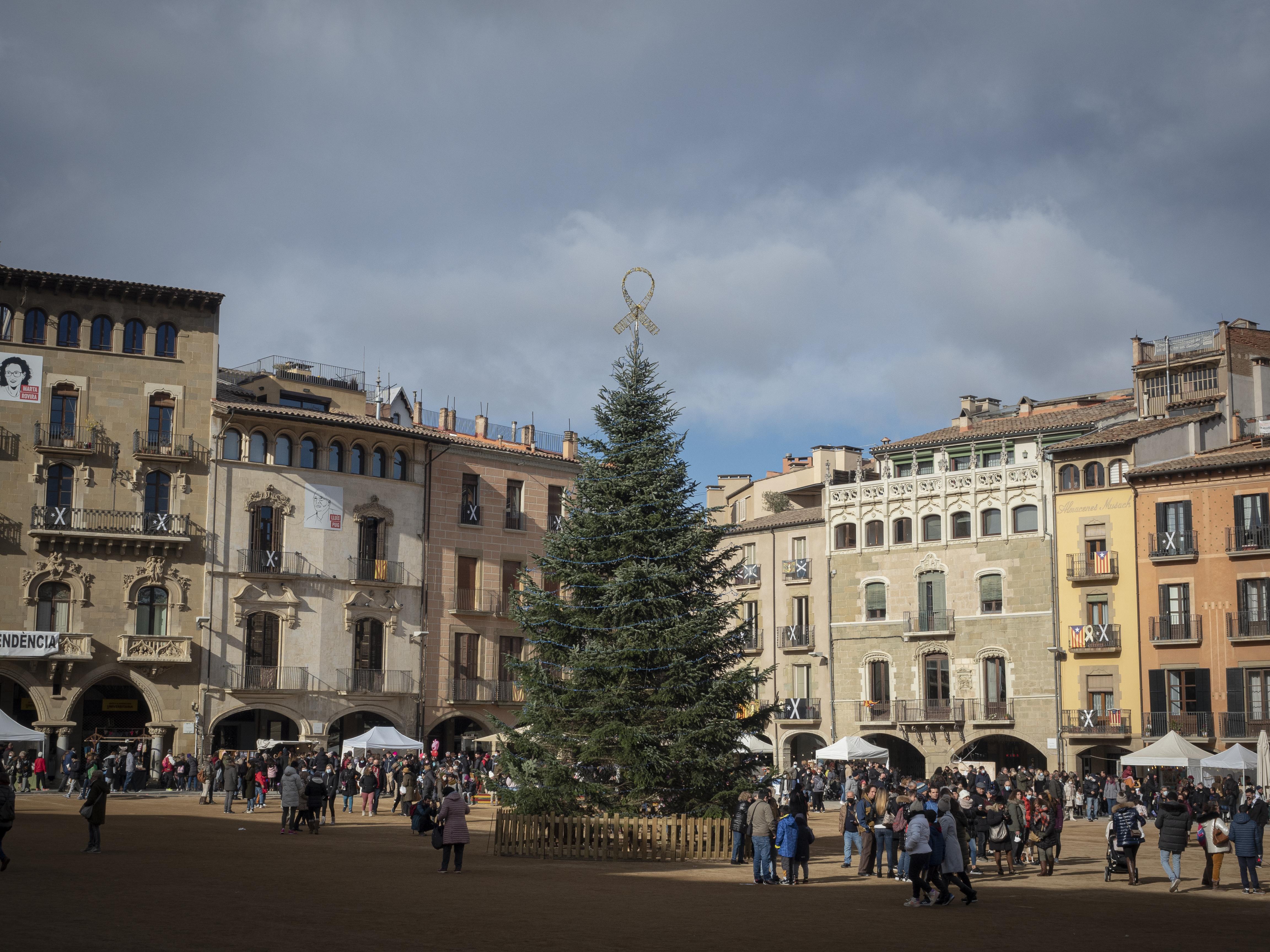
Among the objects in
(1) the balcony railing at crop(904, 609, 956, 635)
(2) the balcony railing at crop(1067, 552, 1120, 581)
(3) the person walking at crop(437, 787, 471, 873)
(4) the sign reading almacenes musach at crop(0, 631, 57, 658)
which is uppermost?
(2) the balcony railing at crop(1067, 552, 1120, 581)

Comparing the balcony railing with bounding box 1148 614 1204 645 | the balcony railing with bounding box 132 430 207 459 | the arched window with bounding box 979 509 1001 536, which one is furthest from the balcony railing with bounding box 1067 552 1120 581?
the balcony railing with bounding box 132 430 207 459

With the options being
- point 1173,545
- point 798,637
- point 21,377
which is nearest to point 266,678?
point 21,377

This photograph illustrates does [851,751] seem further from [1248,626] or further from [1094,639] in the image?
[1248,626]

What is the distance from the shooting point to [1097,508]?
182 feet

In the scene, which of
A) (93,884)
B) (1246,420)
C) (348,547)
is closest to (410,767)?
(348,547)

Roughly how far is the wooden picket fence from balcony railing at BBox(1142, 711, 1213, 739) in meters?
28.5

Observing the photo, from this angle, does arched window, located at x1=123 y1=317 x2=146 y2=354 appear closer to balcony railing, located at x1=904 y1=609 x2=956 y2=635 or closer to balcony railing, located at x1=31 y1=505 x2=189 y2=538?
balcony railing, located at x1=31 y1=505 x2=189 y2=538

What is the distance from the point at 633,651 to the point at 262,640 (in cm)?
2917

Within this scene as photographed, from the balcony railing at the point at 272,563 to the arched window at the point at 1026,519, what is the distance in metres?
28.5

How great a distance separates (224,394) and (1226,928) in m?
46.4

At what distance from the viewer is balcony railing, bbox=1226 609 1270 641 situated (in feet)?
163

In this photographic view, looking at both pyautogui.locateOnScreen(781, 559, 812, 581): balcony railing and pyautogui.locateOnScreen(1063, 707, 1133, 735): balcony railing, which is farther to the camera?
pyautogui.locateOnScreen(781, 559, 812, 581): balcony railing

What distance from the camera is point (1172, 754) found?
41.2 meters

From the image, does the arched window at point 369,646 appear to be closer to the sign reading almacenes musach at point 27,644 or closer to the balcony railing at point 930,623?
the sign reading almacenes musach at point 27,644
